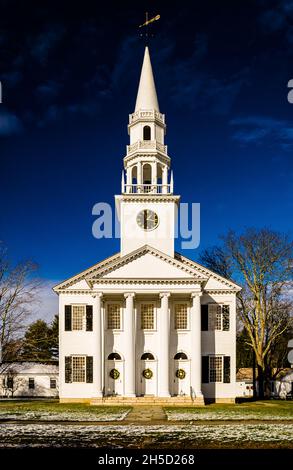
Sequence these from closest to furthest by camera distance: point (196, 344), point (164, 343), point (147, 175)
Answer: point (164, 343) → point (196, 344) → point (147, 175)

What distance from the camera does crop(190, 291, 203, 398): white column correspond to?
38375 millimetres

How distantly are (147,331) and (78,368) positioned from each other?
581cm

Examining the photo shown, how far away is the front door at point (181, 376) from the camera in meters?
39.5

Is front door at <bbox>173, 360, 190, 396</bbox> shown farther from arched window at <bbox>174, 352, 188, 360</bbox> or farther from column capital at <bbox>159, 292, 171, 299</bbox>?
column capital at <bbox>159, 292, 171, 299</bbox>

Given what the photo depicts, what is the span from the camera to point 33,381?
2178 inches

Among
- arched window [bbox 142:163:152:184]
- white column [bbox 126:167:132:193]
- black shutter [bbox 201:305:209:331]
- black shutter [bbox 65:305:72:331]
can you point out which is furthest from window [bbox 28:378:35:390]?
arched window [bbox 142:163:152:184]

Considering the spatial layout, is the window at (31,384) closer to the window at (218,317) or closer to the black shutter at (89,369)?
the black shutter at (89,369)

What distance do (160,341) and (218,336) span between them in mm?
4695

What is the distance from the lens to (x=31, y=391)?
55156 millimetres

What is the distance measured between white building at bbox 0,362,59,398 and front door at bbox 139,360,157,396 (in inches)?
727

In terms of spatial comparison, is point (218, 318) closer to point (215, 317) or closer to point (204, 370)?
point (215, 317)

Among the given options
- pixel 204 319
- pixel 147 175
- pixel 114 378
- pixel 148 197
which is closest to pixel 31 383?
pixel 114 378

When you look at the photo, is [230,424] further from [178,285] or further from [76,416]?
[178,285]

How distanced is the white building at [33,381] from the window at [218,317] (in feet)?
71.9
